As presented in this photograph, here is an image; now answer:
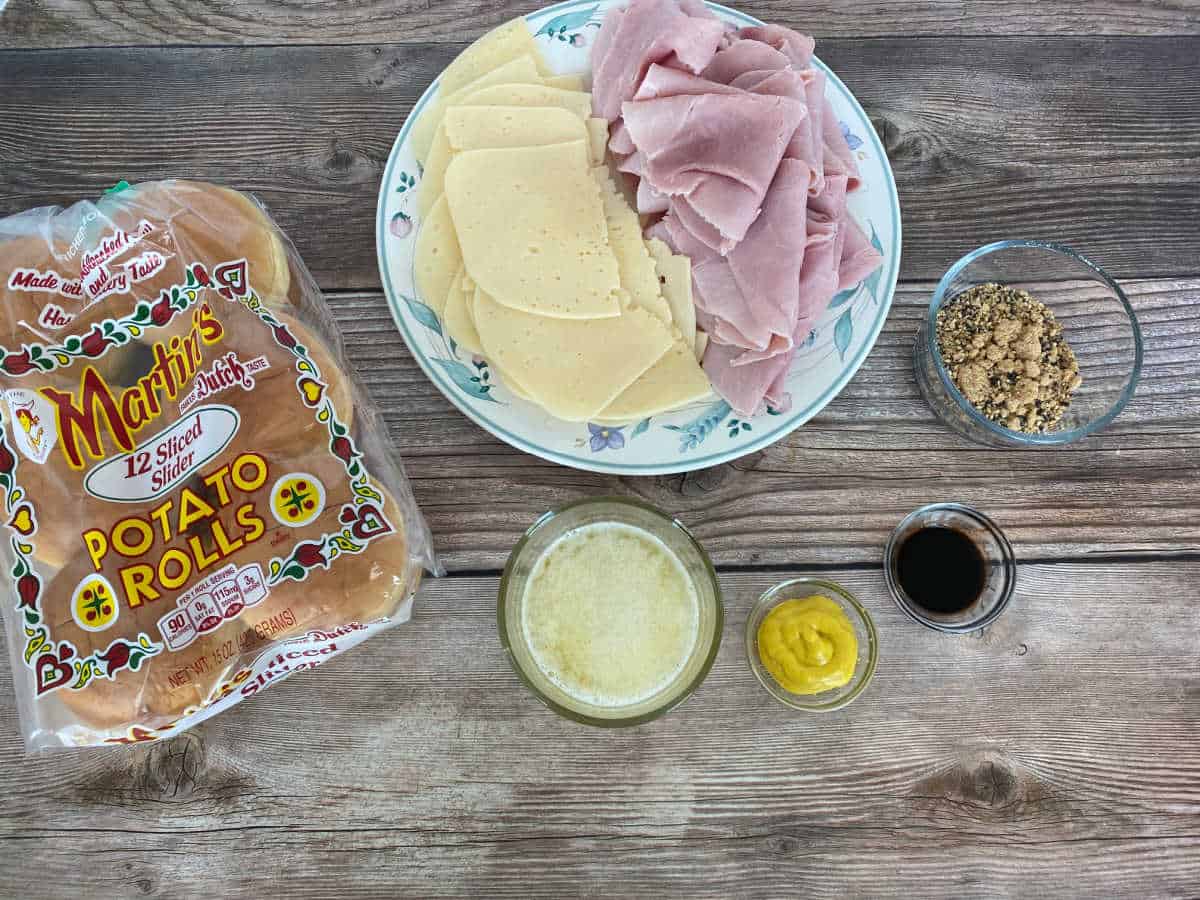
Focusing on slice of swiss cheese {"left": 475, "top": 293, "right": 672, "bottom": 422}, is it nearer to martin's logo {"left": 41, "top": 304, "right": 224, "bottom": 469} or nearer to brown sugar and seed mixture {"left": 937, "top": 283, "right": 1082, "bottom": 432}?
martin's logo {"left": 41, "top": 304, "right": 224, "bottom": 469}

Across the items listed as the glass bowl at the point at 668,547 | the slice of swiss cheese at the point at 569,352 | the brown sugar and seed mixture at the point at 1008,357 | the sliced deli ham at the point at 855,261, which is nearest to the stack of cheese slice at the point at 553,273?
the slice of swiss cheese at the point at 569,352

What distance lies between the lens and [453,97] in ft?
4.50

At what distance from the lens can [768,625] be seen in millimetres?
1328

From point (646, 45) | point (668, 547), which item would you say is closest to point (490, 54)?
point (646, 45)

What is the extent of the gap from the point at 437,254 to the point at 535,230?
179 mm

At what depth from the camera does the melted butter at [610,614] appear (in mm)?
1280

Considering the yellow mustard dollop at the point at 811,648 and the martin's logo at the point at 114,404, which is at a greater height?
the martin's logo at the point at 114,404

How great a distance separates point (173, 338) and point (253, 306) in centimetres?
12

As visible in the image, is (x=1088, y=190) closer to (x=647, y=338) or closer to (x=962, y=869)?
(x=647, y=338)

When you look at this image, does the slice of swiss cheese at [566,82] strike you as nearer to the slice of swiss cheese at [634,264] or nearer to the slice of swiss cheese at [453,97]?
the slice of swiss cheese at [453,97]

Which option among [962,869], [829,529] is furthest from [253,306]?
[962,869]

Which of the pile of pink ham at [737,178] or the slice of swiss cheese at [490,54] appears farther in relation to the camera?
the slice of swiss cheese at [490,54]

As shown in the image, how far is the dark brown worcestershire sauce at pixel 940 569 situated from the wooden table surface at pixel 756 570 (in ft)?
0.18

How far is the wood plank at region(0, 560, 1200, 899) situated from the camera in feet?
4.29
